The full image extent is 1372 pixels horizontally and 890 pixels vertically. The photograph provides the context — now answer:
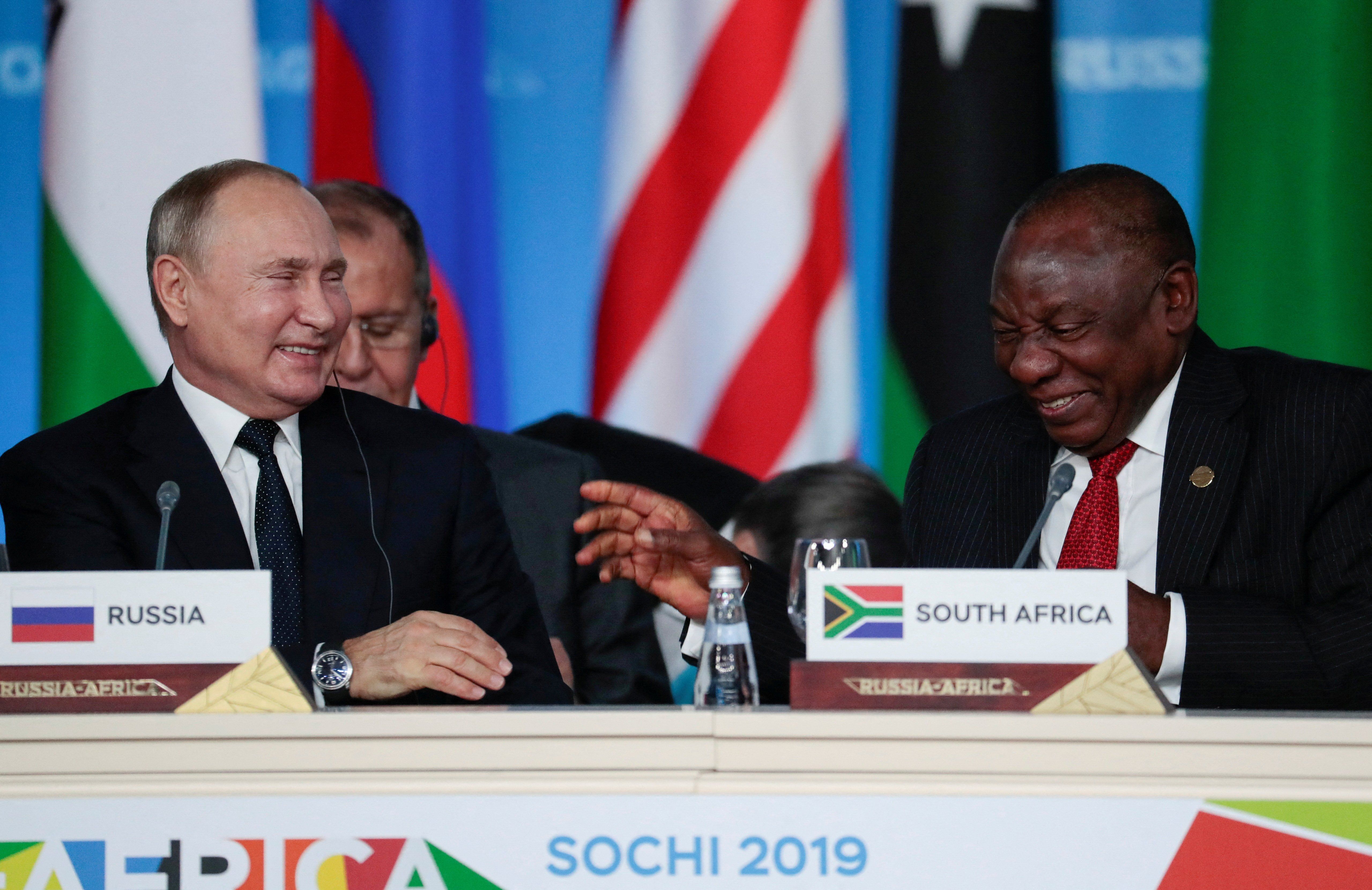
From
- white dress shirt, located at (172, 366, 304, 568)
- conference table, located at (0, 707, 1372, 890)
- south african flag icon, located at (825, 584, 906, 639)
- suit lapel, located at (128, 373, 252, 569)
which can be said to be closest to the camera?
conference table, located at (0, 707, 1372, 890)

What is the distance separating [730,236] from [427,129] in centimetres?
76

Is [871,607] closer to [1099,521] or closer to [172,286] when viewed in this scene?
[1099,521]

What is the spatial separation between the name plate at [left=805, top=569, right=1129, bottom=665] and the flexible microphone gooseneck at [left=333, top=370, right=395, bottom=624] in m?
0.82

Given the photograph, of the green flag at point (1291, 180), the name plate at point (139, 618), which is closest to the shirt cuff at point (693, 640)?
the name plate at point (139, 618)

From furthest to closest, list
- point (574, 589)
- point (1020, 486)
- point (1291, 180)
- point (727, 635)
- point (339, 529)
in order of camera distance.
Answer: point (1291, 180), point (574, 589), point (1020, 486), point (339, 529), point (727, 635)

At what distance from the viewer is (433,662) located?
1.66 metres

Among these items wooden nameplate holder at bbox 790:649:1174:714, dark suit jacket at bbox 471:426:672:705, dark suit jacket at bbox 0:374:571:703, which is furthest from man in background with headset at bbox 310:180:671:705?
wooden nameplate holder at bbox 790:649:1174:714

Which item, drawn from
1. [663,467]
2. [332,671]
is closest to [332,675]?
[332,671]

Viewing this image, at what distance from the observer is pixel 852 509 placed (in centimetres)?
284

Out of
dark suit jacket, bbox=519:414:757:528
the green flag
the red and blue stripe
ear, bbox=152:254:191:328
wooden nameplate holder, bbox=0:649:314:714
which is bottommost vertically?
wooden nameplate holder, bbox=0:649:314:714

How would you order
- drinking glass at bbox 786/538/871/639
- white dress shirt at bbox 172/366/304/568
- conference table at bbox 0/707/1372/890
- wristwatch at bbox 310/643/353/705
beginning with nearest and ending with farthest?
conference table at bbox 0/707/1372/890 < drinking glass at bbox 786/538/871/639 < wristwatch at bbox 310/643/353/705 < white dress shirt at bbox 172/366/304/568

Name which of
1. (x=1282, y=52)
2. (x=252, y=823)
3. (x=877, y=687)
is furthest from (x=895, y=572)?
(x=1282, y=52)

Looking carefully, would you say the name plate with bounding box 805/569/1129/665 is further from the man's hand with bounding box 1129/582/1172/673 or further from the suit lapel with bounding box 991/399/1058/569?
the suit lapel with bounding box 991/399/1058/569

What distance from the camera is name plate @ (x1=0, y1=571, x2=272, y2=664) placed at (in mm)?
1395
